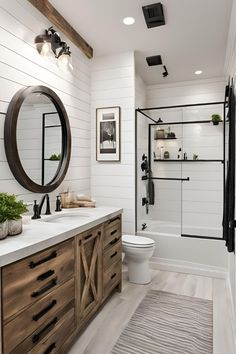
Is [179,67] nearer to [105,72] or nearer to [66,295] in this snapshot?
[105,72]

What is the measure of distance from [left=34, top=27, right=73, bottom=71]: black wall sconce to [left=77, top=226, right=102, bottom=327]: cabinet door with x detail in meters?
1.73

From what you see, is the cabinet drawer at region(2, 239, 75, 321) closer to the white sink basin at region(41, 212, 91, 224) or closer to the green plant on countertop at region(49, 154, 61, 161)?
the white sink basin at region(41, 212, 91, 224)

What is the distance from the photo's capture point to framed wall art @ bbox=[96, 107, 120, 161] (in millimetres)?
3352

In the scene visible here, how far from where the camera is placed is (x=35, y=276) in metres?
1.41

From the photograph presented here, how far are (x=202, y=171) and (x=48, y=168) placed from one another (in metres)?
2.90

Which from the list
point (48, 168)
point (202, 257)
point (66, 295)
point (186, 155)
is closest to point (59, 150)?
point (48, 168)

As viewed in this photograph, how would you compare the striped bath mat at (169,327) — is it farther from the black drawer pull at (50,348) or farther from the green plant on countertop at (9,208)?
the green plant on countertop at (9,208)

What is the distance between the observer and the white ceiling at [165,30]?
2367 millimetres

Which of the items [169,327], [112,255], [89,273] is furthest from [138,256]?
[89,273]

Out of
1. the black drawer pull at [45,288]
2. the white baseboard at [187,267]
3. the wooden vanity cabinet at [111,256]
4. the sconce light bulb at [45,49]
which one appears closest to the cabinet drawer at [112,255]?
the wooden vanity cabinet at [111,256]

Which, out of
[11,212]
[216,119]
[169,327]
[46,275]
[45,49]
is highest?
[45,49]

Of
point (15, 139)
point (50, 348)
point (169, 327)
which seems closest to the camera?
point (50, 348)

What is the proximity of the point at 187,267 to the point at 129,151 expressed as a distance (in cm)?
173

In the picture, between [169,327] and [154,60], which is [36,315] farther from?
[154,60]
